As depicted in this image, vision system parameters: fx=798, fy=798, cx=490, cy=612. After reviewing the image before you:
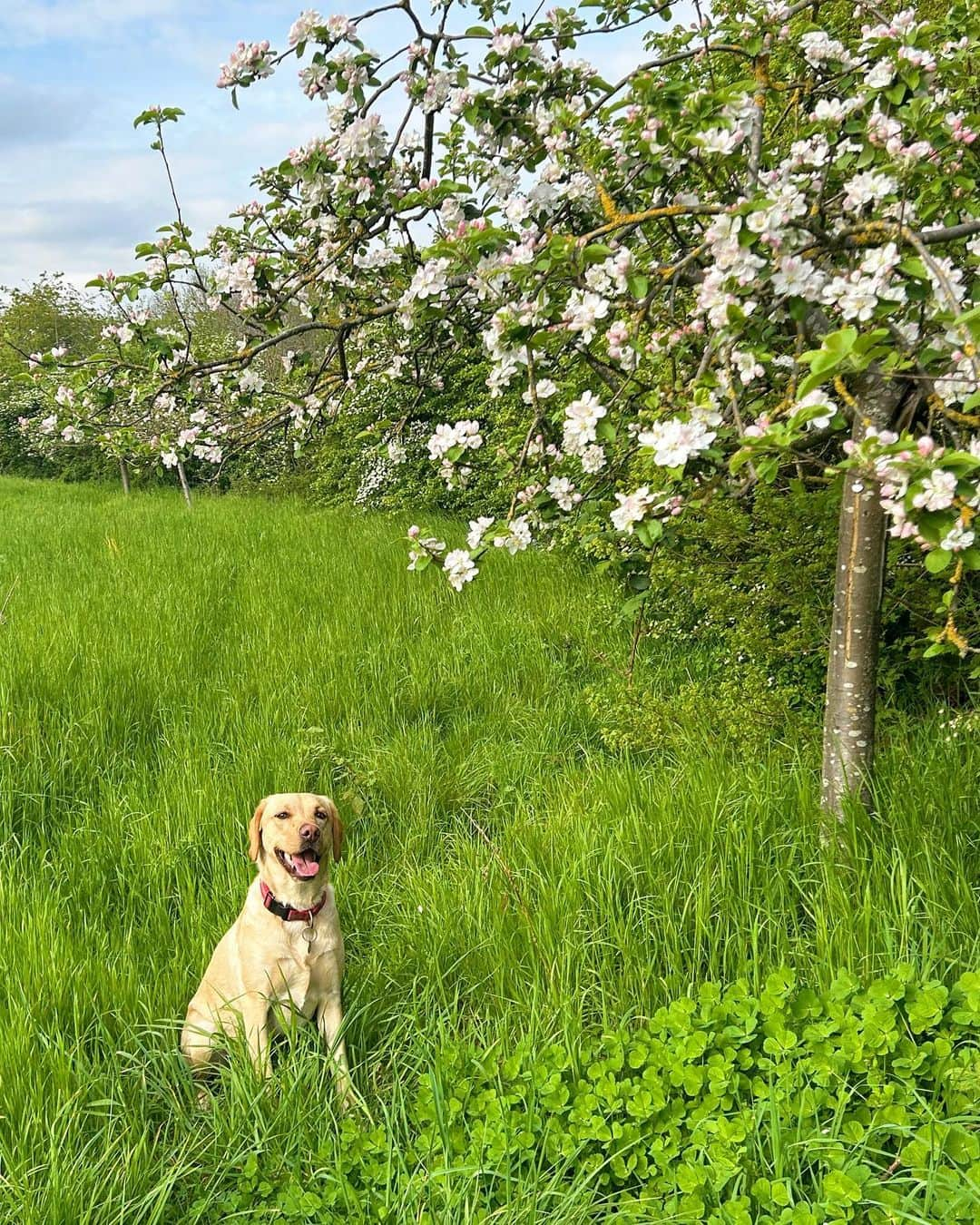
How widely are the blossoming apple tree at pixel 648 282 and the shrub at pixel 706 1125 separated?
2.83ft

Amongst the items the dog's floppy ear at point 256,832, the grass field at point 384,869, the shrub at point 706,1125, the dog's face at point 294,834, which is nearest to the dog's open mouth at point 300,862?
the dog's face at point 294,834

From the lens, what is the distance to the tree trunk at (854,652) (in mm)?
2506

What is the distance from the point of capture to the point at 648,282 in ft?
6.67

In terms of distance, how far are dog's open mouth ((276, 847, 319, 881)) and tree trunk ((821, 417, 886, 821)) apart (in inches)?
68.6

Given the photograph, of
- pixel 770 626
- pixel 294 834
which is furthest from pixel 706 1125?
pixel 770 626

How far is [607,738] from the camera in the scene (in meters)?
3.91

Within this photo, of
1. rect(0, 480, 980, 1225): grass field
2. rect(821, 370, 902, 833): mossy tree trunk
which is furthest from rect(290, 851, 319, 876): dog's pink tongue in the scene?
rect(821, 370, 902, 833): mossy tree trunk

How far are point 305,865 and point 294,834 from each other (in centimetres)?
10

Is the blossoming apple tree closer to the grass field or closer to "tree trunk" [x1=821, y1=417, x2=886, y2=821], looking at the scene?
"tree trunk" [x1=821, y1=417, x2=886, y2=821]

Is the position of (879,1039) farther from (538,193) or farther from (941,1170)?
(538,193)

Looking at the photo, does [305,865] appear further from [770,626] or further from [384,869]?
[770,626]

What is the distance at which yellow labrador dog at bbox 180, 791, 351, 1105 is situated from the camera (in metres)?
2.25

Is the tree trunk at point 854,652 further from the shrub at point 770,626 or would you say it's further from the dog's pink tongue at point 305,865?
the dog's pink tongue at point 305,865

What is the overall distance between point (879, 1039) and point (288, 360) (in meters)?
2.99
